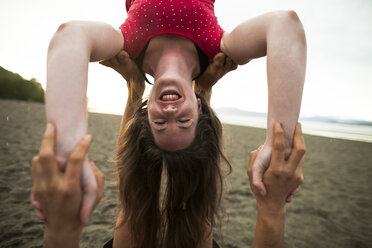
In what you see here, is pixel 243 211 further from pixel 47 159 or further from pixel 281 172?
pixel 47 159

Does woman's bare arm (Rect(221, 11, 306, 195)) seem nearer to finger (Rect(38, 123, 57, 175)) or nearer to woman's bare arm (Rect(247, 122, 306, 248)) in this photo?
woman's bare arm (Rect(247, 122, 306, 248))

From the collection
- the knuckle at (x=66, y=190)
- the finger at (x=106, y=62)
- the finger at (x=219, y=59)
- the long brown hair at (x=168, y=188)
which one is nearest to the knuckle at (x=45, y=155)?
the knuckle at (x=66, y=190)

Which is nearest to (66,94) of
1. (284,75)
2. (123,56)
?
(123,56)

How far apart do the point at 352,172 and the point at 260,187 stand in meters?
7.00

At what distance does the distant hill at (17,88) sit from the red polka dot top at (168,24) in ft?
104

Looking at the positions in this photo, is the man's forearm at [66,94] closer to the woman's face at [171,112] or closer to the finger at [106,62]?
the woman's face at [171,112]

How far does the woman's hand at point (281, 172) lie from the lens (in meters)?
1.14

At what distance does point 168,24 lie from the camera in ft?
5.92

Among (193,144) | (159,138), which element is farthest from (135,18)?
(193,144)

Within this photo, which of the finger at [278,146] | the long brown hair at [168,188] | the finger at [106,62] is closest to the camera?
the finger at [278,146]

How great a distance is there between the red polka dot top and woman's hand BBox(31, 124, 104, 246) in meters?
1.17

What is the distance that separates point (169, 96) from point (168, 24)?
73 cm

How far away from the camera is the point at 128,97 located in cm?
244

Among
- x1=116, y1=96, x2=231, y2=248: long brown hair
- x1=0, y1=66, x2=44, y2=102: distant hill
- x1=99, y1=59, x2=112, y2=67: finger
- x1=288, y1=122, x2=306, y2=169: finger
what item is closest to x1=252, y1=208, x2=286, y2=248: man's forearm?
x1=288, y1=122, x2=306, y2=169: finger
